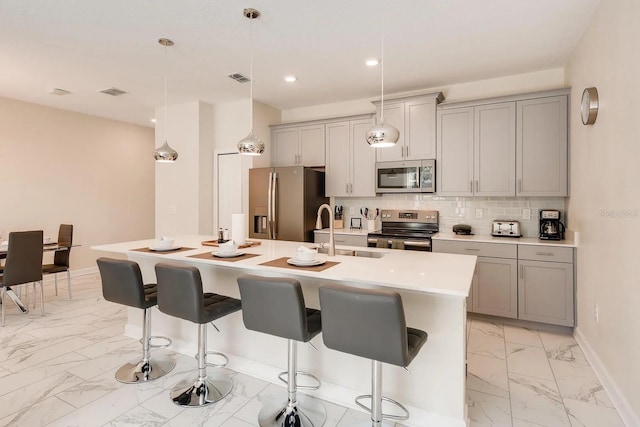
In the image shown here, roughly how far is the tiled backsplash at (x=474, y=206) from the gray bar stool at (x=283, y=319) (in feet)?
9.40

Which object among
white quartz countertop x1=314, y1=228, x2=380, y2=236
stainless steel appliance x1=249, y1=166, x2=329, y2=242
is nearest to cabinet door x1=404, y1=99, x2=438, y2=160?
white quartz countertop x1=314, y1=228, x2=380, y2=236

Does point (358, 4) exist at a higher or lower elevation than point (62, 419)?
higher

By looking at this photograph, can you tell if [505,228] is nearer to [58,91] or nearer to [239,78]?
[239,78]

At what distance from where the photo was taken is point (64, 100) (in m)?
4.98

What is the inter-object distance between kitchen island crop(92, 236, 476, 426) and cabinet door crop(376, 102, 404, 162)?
6.64ft

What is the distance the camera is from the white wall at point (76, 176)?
Result: 4.98 meters

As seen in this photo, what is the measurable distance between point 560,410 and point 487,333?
1.27 meters

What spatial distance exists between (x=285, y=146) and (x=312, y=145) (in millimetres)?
461

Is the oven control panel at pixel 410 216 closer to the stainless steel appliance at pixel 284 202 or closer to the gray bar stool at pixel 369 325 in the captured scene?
the stainless steel appliance at pixel 284 202

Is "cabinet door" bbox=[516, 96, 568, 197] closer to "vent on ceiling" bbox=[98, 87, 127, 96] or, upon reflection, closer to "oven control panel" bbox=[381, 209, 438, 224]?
"oven control panel" bbox=[381, 209, 438, 224]

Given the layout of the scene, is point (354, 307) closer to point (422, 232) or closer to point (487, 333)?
point (487, 333)

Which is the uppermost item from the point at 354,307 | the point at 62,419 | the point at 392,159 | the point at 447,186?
the point at 392,159

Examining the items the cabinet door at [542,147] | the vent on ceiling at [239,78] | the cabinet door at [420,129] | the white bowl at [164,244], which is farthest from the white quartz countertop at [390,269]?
the vent on ceiling at [239,78]

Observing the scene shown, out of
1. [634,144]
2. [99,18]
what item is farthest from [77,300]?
[634,144]
